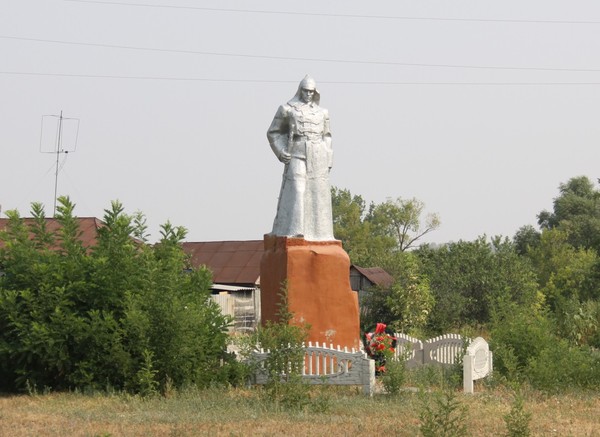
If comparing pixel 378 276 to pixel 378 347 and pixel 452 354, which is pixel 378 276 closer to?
pixel 452 354

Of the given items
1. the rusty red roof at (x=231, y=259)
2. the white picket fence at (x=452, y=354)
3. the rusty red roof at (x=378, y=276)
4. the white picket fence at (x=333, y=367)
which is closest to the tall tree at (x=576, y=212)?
the rusty red roof at (x=378, y=276)

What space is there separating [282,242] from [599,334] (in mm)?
7135

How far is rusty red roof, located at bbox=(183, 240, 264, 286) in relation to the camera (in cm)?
3328

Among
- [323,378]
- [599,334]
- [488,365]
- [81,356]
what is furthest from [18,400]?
[599,334]

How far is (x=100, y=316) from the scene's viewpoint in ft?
45.0

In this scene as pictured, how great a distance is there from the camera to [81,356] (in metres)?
13.6

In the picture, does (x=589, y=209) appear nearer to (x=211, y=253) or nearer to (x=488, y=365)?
(x=211, y=253)

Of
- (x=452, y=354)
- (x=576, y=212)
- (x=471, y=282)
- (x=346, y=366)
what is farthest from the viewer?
(x=576, y=212)

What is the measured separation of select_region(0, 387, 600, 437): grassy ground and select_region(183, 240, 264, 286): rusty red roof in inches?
778

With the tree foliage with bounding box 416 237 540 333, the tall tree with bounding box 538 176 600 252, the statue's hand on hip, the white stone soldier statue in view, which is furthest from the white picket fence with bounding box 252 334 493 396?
the tall tree with bounding box 538 176 600 252

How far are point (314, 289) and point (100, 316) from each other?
317 centimetres

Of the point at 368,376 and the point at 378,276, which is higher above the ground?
the point at 378,276

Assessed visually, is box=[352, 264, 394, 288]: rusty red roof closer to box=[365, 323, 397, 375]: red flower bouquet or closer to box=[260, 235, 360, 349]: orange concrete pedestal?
box=[365, 323, 397, 375]: red flower bouquet

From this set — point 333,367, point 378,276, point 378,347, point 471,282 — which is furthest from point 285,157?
point 378,276
